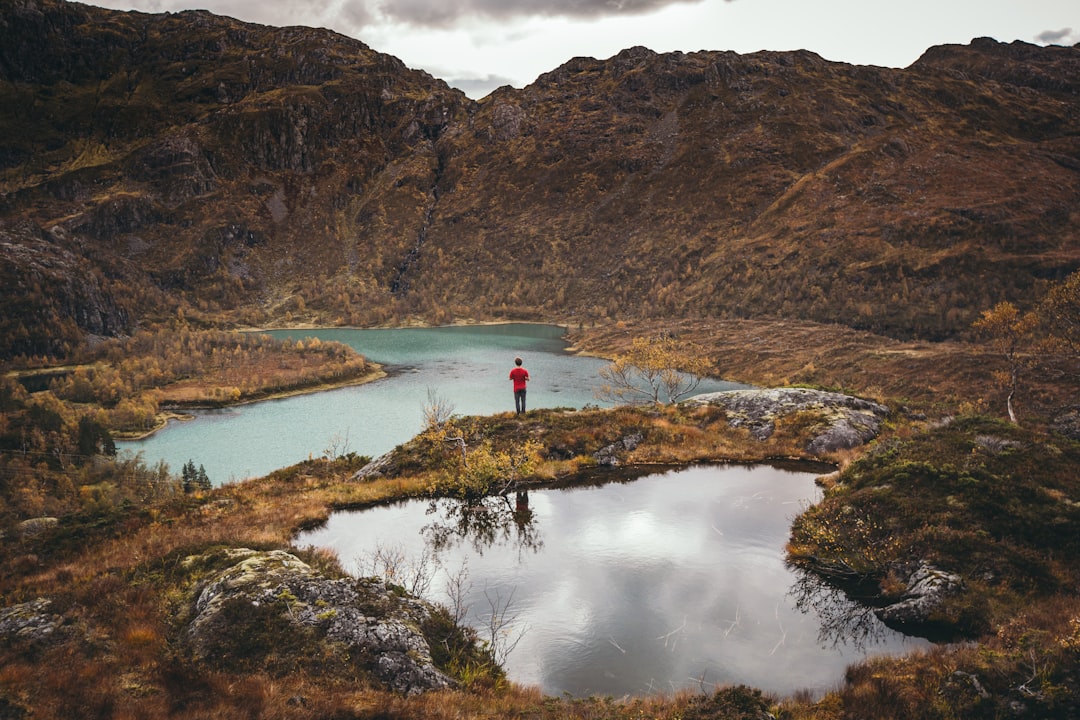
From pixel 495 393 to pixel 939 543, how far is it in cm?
9711

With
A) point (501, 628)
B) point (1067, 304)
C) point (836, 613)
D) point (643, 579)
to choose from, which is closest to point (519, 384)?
point (643, 579)

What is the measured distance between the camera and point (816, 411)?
107ft

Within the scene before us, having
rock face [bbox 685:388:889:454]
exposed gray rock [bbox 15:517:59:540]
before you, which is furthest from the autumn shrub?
exposed gray rock [bbox 15:517:59:540]

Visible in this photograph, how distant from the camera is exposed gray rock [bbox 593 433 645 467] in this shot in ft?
92.1

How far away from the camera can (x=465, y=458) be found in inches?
987

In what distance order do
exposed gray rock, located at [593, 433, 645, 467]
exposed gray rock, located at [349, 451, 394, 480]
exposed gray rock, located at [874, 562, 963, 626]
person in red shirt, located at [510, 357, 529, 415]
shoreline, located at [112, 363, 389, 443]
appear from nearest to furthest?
exposed gray rock, located at [874, 562, 963, 626], exposed gray rock, located at [593, 433, 645, 467], exposed gray rock, located at [349, 451, 394, 480], person in red shirt, located at [510, 357, 529, 415], shoreline, located at [112, 363, 389, 443]

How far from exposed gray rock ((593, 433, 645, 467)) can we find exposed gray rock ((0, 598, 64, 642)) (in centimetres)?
2033

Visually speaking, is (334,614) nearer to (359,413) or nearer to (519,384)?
(519,384)

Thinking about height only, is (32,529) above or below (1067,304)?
below

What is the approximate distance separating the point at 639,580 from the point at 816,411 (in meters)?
20.3

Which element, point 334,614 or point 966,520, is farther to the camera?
point 966,520

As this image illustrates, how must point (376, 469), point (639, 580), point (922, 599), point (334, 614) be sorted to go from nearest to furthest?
point (334, 614) < point (922, 599) < point (639, 580) < point (376, 469)

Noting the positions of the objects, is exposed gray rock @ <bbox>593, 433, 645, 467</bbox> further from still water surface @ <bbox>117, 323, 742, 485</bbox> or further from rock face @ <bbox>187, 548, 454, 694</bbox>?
still water surface @ <bbox>117, 323, 742, 485</bbox>

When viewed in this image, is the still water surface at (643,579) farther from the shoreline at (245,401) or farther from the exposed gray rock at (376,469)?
the shoreline at (245,401)
